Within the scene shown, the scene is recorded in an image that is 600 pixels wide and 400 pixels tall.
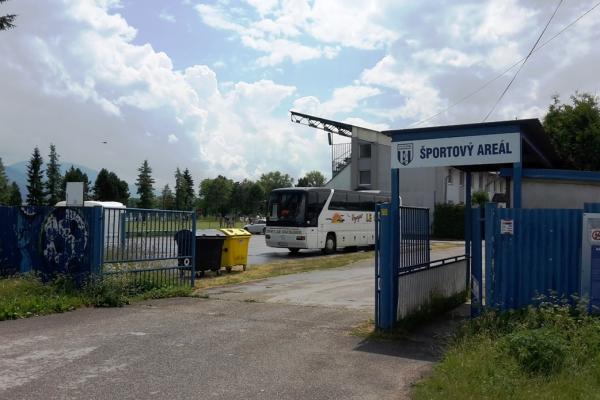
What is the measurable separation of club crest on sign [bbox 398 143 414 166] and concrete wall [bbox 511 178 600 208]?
183 cm

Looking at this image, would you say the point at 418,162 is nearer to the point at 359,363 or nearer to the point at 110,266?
the point at 359,363

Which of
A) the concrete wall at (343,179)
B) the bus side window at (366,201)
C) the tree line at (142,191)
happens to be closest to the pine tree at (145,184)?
the tree line at (142,191)

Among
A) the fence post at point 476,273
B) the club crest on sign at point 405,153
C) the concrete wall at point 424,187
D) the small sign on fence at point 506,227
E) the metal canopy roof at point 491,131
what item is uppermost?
the concrete wall at point 424,187

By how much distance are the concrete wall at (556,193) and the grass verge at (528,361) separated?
86.3 inches

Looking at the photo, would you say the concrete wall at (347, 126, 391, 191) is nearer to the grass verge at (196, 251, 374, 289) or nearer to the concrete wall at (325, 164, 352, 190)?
the concrete wall at (325, 164, 352, 190)

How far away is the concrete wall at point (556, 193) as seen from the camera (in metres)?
9.02

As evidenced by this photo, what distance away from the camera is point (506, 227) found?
777 centimetres

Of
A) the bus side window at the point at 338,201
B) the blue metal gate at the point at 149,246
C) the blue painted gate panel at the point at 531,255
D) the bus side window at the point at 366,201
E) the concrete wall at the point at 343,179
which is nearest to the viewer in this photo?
the blue painted gate panel at the point at 531,255

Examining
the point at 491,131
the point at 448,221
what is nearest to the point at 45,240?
the point at 491,131

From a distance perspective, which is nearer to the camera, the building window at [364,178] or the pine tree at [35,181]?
the building window at [364,178]

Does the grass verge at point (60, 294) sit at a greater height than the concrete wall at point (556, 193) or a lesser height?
lesser

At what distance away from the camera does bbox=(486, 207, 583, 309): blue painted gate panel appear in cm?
750

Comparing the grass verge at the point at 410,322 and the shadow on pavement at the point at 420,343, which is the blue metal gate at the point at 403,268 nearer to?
the grass verge at the point at 410,322

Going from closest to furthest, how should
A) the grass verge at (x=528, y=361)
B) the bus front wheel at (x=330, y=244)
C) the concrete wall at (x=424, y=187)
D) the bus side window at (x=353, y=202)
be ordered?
1. the grass verge at (x=528, y=361)
2. the bus front wheel at (x=330, y=244)
3. the bus side window at (x=353, y=202)
4. the concrete wall at (x=424, y=187)
